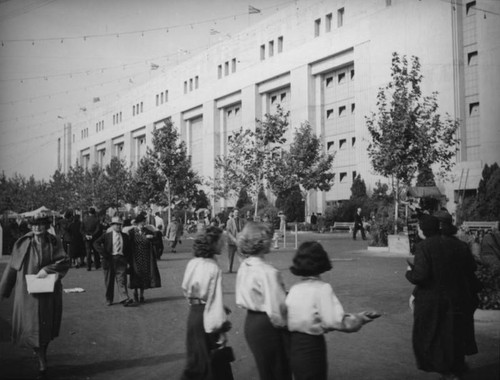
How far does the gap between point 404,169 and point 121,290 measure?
16268 mm

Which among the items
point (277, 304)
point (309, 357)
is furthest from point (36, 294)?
point (309, 357)

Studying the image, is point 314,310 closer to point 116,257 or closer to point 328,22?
point 116,257

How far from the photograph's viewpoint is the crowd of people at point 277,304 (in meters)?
3.90

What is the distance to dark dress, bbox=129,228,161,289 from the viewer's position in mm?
10930

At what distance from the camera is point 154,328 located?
28.2 ft

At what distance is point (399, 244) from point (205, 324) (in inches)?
722

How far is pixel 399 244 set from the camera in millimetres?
22078

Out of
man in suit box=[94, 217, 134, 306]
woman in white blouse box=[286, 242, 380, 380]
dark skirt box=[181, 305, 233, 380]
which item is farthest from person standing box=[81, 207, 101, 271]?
woman in white blouse box=[286, 242, 380, 380]

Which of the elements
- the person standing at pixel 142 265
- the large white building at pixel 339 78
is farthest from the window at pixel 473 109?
the person standing at pixel 142 265

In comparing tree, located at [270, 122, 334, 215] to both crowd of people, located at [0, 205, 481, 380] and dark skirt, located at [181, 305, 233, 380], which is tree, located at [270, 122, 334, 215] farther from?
dark skirt, located at [181, 305, 233, 380]

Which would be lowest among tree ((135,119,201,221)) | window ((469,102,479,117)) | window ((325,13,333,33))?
tree ((135,119,201,221))

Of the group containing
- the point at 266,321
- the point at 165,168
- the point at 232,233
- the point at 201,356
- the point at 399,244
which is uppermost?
the point at 165,168

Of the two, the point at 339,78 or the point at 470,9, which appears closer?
the point at 470,9

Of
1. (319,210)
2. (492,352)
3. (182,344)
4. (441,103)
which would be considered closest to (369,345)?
(492,352)
